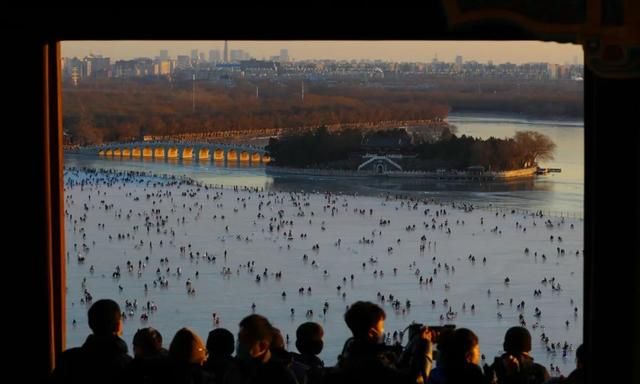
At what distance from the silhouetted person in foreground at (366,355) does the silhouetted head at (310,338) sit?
371 mm

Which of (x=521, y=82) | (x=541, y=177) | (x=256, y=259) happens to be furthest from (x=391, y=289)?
(x=521, y=82)

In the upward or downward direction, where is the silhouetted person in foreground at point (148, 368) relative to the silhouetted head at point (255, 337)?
downward

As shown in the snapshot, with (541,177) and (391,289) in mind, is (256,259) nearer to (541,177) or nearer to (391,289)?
(391,289)

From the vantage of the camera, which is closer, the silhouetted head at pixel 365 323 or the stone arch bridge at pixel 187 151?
the silhouetted head at pixel 365 323

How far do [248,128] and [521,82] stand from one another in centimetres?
804

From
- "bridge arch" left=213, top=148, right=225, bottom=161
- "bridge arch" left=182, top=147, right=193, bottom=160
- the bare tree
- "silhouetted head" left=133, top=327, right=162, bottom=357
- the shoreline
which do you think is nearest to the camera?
"silhouetted head" left=133, top=327, right=162, bottom=357

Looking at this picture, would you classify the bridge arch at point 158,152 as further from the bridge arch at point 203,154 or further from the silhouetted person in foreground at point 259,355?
the silhouetted person in foreground at point 259,355

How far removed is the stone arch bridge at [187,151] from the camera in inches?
1426

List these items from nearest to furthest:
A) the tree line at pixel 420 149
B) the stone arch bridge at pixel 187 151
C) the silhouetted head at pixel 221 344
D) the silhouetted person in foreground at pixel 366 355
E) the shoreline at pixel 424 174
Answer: the silhouetted person in foreground at pixel 366 355
the silhouetted head at pixel 221 344
the tree line at pixel 420 149
the shoreline at pixel 424 174
the stone arch bridge at pixel 187 151

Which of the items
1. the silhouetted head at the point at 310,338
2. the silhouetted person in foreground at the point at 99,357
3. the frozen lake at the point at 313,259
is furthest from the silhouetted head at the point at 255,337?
the frozen lake at the point at 313,259

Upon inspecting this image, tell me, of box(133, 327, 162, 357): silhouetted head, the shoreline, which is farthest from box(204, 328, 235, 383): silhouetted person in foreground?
the shoreline

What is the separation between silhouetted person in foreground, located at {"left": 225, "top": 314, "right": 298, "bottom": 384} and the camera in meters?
2.26

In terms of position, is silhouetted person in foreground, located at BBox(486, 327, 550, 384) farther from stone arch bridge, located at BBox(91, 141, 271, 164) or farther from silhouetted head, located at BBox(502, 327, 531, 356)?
stone arch bridge, located at BBox(91, 141, 271, 164)

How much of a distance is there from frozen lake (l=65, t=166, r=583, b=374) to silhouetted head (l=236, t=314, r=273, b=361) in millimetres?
10655
